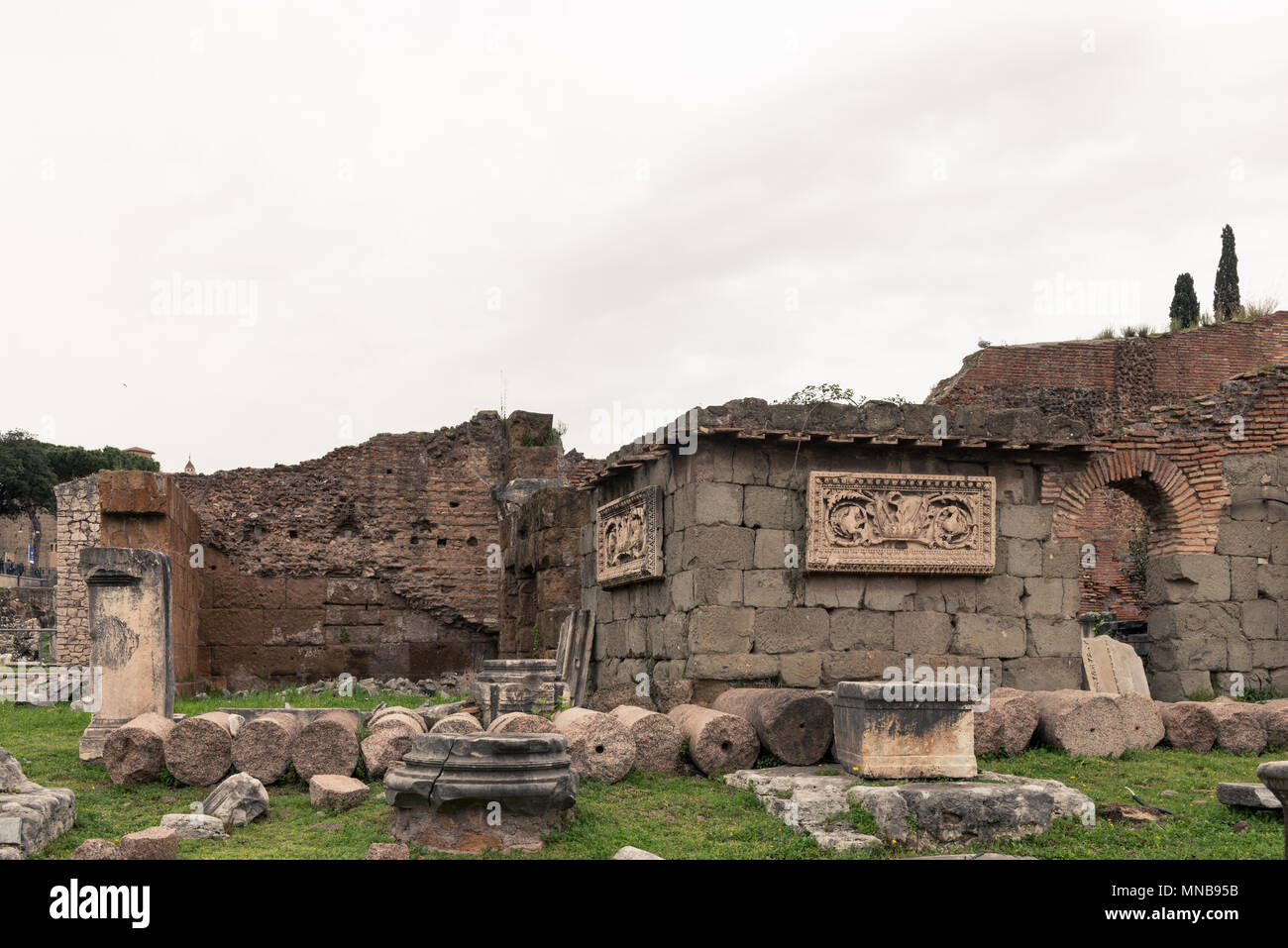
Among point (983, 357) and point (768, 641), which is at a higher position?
point (983, 357)

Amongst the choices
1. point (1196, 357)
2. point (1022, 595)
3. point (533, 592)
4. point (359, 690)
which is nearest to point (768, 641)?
point (1022, 595)

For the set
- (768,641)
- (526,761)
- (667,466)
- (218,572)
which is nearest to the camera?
(526,761)

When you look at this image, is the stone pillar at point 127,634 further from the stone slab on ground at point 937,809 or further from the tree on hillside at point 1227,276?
the tree on hillside at point 1227,276

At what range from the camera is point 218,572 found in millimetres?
21000

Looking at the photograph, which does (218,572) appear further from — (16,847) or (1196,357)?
(1196,357)

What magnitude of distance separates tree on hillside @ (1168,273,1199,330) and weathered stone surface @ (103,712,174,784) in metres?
27.7

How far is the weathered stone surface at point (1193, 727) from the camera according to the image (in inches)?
414

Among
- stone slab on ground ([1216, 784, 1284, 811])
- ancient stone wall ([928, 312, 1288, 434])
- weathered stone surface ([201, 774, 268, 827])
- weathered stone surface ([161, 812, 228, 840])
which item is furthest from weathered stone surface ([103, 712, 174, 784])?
ancient stone wall ([928, 312, 1288, 434])

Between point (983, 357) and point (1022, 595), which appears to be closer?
point (1022, 595)

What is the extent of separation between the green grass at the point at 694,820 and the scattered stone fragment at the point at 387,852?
21cm

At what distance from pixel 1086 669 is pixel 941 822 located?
5.92 metres

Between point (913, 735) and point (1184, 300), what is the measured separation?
26.2m

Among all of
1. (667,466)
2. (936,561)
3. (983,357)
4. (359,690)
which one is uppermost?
(983,357)

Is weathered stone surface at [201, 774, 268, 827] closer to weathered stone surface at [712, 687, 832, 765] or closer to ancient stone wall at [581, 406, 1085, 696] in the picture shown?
weathered stone surface at [712, 687, 832, 765]
